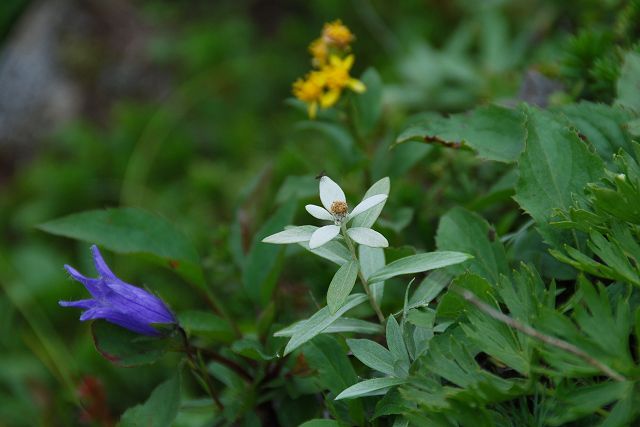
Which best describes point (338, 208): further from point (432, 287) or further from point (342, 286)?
point (432, 287)

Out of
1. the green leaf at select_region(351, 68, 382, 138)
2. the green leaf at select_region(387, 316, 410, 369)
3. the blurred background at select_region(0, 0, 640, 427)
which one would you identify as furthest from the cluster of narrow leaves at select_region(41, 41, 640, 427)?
the green leaf at select_region(351, 68, 382, 138)

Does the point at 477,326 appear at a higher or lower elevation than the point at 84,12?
lower

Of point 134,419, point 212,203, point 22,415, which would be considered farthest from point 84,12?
point 134,419

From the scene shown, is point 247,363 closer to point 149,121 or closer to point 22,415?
point 22,415

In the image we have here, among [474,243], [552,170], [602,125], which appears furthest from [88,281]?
[602,125]

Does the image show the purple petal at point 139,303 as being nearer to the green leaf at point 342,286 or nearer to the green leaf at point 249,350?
the green leaf at point 249,350

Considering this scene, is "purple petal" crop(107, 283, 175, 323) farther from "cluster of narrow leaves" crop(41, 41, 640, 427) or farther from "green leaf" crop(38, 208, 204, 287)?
"green leaf" crop(38, 208, 204, 287)
